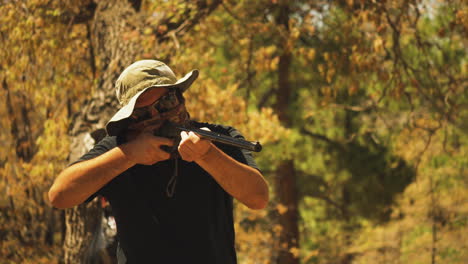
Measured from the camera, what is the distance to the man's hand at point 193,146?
236cm

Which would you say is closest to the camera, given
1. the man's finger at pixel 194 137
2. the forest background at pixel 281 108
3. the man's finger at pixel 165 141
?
the man's finger at pixel 194 137

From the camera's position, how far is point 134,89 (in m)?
2.70

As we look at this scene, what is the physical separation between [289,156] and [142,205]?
14780 millimetres

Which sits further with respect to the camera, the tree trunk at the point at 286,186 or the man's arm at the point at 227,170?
the tree trunk at the point at 286,186

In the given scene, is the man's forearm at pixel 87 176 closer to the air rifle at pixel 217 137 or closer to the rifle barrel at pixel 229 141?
the air rifle at pixel 217 137

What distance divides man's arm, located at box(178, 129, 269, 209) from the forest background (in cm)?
231

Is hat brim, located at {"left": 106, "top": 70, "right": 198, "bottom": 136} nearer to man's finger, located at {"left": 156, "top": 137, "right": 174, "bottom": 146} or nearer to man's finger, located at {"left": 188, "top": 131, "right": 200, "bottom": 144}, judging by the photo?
man's finger, located at {"left": 156, "top": 137, "right": 174, "bottom": 146}

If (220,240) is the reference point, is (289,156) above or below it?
below

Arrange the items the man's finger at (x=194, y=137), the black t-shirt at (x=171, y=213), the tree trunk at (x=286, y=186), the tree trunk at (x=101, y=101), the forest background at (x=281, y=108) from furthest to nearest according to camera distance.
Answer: the tree trunk at (x=286, y=186) < the forest background at (x=281, y=108) < the tree trunk at (x=101, y=101) < the black t-shirt at (x=171, y=213) < the man's finger at (x=194, y=137)

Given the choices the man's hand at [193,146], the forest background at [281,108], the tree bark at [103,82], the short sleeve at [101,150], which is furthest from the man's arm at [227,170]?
the tree bark at [103,82]

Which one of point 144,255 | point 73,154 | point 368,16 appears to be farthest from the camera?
point 368,16

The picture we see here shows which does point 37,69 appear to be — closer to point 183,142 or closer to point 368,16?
point 368,16


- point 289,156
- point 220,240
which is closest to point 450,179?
point 289,156

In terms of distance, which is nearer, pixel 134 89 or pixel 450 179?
pixel 134 89
